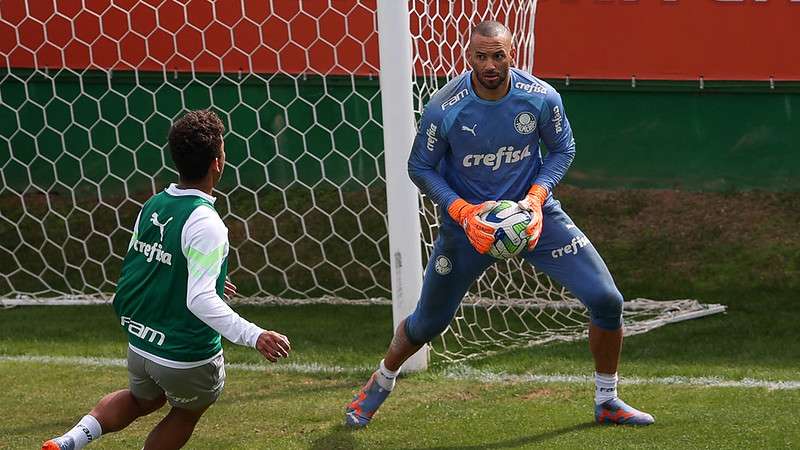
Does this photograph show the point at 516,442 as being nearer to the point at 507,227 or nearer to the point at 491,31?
the point at 507,227

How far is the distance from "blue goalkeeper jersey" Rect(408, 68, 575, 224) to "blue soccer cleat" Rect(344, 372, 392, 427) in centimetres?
99

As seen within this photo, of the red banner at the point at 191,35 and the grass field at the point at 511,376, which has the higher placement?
the red banner at the point at 191,35

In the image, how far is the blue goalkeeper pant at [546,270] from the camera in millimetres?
5961

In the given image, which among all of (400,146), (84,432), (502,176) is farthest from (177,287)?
(400,146)

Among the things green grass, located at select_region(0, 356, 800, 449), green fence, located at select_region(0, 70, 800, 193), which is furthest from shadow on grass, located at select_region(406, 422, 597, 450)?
green fence, located at select_region(0, 70, 800, 193)

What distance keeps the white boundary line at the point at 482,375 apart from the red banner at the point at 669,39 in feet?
14.8

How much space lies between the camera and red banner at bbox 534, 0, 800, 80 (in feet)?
36.1

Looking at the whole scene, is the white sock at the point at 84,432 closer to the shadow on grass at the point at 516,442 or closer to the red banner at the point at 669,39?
the shadow on grass at the point at 516,442

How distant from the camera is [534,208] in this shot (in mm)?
5844

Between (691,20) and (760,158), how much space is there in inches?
50.6

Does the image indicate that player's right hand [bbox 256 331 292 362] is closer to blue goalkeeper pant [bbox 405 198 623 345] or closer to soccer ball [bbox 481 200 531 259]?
soccer ball [bbox 481 200 531 259]

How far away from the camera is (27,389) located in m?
7.20

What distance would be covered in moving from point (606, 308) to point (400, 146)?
5.51 feet

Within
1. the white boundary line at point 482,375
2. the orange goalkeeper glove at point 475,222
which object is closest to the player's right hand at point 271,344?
the orange goalkeeper glove at point 475,222
